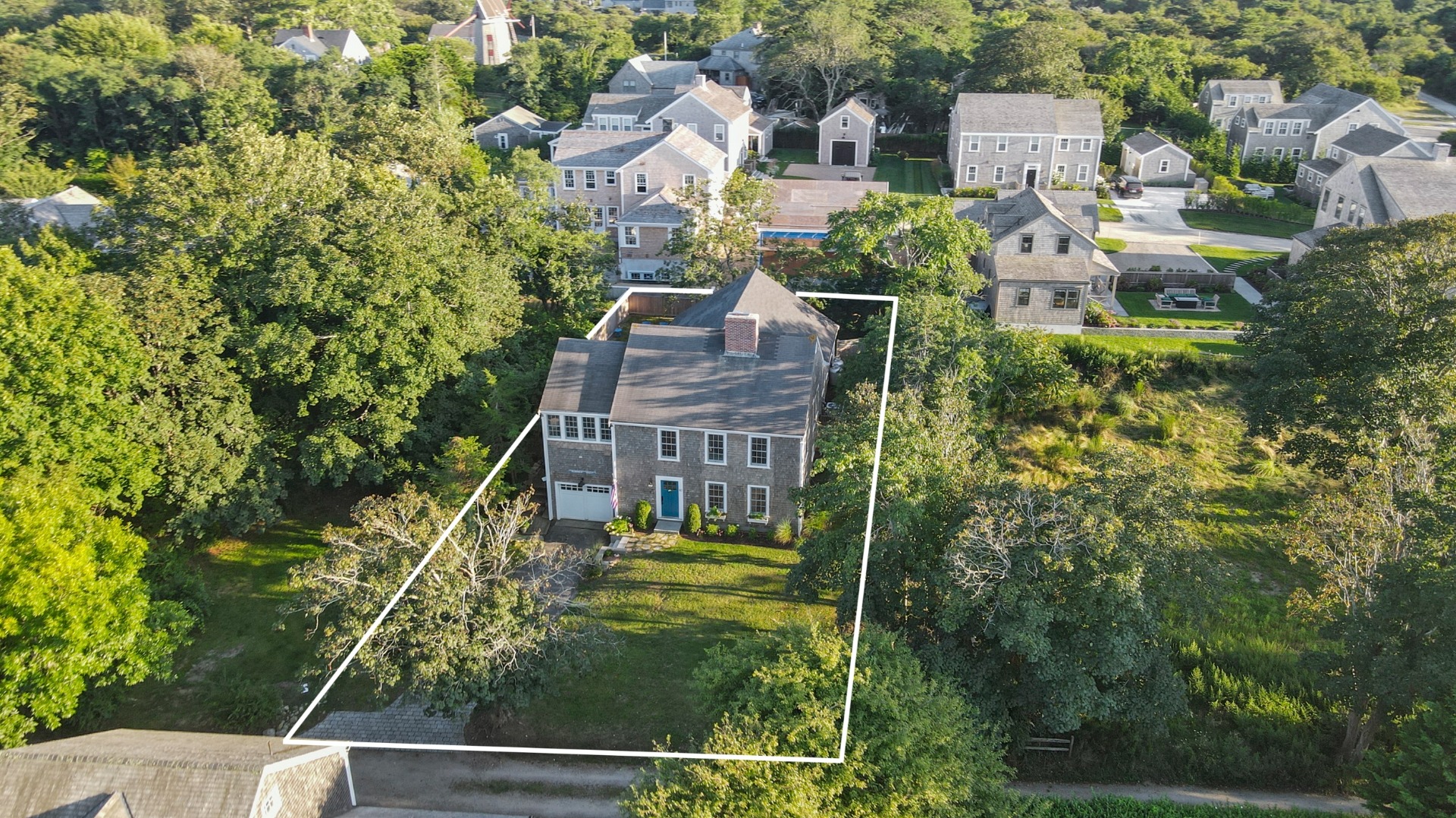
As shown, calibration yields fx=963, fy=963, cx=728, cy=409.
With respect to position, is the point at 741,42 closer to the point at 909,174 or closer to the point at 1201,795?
the point at 909,174

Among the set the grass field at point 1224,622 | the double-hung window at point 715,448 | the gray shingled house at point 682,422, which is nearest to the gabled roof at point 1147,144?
the grass field at point 1224,622

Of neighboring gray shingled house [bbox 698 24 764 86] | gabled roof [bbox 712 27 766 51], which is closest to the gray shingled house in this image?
neighboring gray shingled house [bbox 698 24 764 86]

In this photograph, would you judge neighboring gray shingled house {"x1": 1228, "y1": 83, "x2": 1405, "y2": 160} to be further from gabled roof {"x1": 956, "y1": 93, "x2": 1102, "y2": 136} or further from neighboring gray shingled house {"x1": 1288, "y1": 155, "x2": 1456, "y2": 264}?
neighboring gray shingled house {"x1": 1288, "y1": 155, "x2": 1456, "y2": 264}

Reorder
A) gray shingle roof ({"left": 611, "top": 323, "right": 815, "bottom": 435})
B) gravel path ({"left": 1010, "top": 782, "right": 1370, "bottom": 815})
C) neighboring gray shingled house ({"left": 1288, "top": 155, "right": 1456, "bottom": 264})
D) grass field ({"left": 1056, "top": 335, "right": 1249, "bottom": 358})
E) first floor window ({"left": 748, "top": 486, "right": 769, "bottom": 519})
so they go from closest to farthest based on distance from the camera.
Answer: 1. gravel path ({"left": 1010, "top": 782, "right": 1370, "bottom": 815})
2. gray shingle roof ({"left": 611, "top": 323, "right": 815, "bottom": 435})
3. first floor window ({"left": 748, "top": 486, "right": 769, "bottom": 519})
4. grass field ({"left": 1056, "top": 335, "right": 1249, "bottom": 358})
5. neighboring gray shingled house ({"left": 1288, "top": 155, "right": 1456, "bottom": 264})

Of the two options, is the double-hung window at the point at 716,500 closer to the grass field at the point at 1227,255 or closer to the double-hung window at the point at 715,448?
the double-hung window at the point at 715,448

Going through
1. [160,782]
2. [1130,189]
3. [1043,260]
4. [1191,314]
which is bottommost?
[160,782]

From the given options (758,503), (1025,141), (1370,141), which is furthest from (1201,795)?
(1370,141)
